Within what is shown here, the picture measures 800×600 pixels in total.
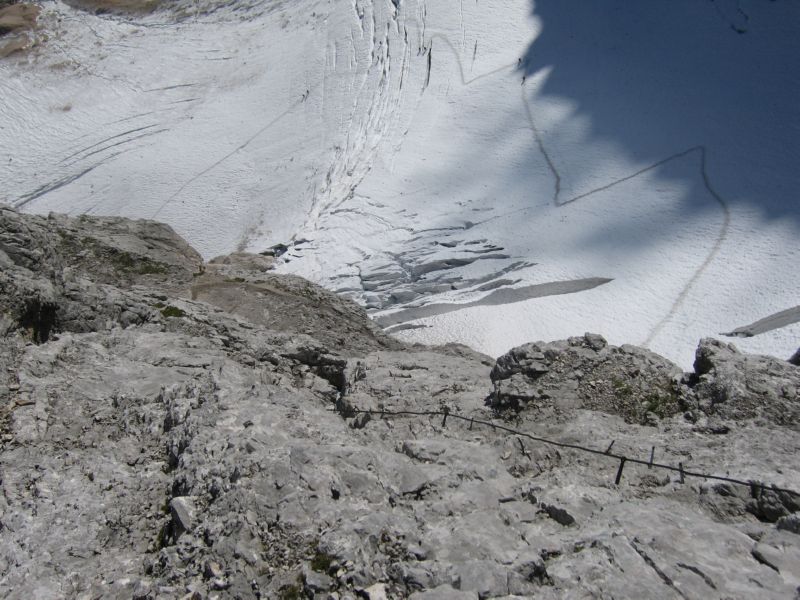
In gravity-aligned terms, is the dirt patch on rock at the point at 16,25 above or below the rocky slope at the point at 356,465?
above

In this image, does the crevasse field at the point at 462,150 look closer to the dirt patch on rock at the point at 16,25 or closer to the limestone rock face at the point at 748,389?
the dirt patch on rock at the point at 16,25

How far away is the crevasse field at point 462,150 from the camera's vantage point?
1842 cm

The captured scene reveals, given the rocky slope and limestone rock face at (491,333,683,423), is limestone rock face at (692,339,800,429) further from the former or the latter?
limestone rock face at (491,333,683,423)

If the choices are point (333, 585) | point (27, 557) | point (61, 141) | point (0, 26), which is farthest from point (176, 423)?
point (0, 26)

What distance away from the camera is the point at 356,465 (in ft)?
18.9

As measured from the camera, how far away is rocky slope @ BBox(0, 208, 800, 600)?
466 cm

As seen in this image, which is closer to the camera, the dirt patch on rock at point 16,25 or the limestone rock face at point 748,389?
the limestone rock face at point 748,389

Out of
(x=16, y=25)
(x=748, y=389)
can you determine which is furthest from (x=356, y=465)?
(x=16, y=25)

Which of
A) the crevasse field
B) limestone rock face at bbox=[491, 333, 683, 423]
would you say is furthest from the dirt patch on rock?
limestone rock face at bbox=[491, 333, 683, 423]

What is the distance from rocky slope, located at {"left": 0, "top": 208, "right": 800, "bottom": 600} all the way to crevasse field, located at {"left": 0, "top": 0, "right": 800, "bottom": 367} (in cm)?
818

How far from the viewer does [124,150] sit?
29016 mm

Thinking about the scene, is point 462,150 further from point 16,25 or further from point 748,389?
point 16,25

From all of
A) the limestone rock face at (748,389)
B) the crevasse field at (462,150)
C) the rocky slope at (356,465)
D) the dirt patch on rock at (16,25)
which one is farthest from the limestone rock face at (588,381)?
the dirt patch on rock at (16,25)

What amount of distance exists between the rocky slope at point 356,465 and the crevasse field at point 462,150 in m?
8.18
